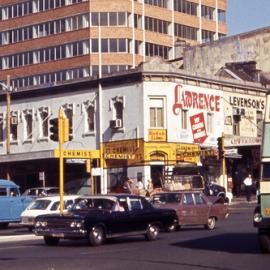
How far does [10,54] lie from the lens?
88.8 meters

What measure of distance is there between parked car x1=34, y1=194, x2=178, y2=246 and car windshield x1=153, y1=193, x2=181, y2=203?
3.41 meters

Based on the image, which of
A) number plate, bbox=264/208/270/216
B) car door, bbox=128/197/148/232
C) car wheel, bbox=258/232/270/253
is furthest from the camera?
car door, bbox=128/197/148/232

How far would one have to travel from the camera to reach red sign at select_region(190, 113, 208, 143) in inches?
2164

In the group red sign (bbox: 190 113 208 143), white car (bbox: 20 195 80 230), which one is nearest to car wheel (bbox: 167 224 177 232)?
white car (bbox: 20 195 80 230)

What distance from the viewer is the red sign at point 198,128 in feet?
180

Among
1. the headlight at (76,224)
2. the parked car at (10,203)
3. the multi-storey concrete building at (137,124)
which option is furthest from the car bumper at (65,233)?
the multi-storey concrete building at (137,124)

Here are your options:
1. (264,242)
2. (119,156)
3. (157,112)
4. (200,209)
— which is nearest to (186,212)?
(200,209)

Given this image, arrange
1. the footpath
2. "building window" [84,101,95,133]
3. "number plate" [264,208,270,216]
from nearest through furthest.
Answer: "number plate" [264,208,270,216] < the footpath < "building window" [84,101,95,133]

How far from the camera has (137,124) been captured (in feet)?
172

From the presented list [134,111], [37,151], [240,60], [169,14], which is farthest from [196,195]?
[169,14]

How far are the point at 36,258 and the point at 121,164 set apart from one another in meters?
33.1

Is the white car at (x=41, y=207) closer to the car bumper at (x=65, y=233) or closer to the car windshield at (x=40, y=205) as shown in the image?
the car windshield at (x=40, y=205)

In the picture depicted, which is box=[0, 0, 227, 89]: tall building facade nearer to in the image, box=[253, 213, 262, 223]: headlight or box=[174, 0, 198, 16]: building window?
box=[174, 0, 198, 16]: building window

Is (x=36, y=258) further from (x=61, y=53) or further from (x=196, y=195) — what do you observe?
(x=61, y=53)
